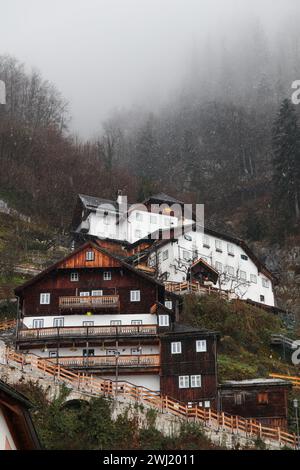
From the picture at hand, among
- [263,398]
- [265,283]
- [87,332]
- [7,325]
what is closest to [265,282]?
[265,283]

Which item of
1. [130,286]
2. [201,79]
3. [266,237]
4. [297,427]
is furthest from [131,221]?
[201,79]

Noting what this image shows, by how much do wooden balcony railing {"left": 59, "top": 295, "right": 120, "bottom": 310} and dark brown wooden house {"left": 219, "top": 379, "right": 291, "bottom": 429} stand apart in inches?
449

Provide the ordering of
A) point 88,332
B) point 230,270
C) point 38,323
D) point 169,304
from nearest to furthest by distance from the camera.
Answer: point 88,332
point 38,323
point 169,304
point 230,270

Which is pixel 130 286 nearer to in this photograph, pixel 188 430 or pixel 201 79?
pixel 188 430

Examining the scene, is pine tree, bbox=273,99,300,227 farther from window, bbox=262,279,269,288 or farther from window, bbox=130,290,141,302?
window, bbox=130,290,141,302

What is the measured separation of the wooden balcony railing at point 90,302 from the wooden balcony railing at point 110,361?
213 inches

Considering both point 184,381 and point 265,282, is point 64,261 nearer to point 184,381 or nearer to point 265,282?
point 184,381

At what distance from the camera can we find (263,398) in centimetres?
4300

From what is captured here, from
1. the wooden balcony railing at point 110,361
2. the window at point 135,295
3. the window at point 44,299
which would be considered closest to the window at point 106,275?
the window at point 135,295

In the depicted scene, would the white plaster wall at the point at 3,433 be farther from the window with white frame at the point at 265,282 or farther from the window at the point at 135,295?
the window with white frame at the point at 265,282

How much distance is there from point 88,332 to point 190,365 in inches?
276

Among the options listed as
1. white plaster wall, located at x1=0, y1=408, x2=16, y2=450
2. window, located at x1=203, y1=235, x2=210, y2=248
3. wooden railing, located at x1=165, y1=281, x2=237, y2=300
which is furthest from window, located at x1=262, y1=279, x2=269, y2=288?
white plaster wall, located at x1=0, y1=408, x2=16, y2=450

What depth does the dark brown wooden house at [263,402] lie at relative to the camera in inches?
1684
